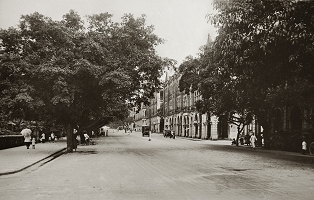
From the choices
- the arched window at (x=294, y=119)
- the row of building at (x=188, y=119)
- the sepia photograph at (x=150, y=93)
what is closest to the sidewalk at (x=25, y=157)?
the sepia photograph at (x=150, y=93)

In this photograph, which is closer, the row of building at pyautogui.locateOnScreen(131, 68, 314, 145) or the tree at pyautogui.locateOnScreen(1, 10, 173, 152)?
the tree at pyautogui.locateOnScreen(1, 10, 173, 152)

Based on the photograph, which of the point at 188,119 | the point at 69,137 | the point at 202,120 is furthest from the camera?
the point at 188,119

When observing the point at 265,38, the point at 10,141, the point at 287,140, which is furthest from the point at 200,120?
the point at 265,38

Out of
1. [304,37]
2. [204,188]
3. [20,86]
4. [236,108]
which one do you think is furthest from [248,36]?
[236,108]

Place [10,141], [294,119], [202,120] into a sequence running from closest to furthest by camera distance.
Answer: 1. [10,141]
2. [294,119]
3. [202,120]

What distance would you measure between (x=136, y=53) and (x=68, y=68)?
514 centimetres

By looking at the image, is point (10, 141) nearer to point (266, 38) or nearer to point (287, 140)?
point (287, 140)

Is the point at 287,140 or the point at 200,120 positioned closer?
the point at 287,140

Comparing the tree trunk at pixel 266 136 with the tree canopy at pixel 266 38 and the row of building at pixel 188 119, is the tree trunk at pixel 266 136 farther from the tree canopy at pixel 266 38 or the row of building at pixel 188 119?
the tree canopy at pixel 266 38

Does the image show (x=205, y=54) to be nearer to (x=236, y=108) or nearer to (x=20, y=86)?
(x=236, y=108)

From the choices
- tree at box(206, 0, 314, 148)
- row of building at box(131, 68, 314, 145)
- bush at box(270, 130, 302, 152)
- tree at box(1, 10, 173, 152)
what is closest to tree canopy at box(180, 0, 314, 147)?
tree at box(206, 0, 314, 148)

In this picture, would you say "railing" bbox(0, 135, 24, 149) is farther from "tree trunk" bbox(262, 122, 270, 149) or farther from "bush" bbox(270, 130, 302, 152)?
"bush" bbox(270, 130, 302, 152)

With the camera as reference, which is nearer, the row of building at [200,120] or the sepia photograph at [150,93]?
the sepia photograph at [150,93]

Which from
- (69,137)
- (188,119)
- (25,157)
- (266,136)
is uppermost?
(188,119)
